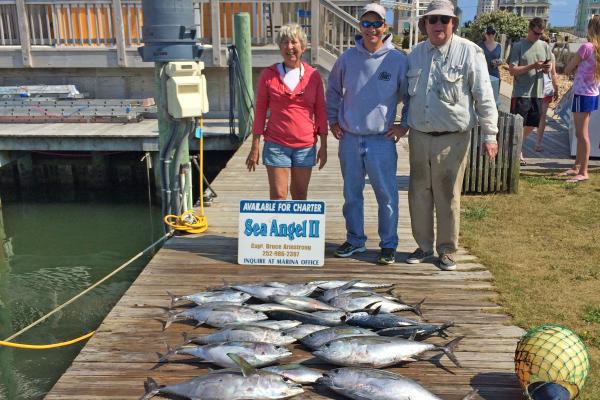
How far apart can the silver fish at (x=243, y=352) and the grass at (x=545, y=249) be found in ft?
5.44

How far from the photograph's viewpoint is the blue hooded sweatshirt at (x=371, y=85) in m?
4.37

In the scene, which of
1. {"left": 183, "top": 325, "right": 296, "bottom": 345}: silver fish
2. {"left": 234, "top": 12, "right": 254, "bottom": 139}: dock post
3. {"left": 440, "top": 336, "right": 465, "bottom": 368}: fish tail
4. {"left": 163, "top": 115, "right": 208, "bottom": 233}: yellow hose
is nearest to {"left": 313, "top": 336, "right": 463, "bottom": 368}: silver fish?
{"left": 440, "top": 336, "right": 465, "bottom": 368}: fish tail

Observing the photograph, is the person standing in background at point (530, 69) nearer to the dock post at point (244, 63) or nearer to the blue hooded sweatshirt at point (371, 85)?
the dock post at point (244, 63)

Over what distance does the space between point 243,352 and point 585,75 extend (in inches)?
254

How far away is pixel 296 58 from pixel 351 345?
2.26m

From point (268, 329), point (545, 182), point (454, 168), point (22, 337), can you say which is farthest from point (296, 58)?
point (545, 182)

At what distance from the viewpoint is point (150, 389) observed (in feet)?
9.99

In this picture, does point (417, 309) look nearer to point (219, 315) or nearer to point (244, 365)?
point (219, 315)

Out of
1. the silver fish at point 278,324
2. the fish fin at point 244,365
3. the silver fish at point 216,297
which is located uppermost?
the fish fin at point 244,365

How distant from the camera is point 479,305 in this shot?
4.15m

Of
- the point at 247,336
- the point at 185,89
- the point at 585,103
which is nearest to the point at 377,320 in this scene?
the point at 247,336

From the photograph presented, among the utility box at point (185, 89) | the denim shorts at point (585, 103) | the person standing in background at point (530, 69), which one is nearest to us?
the utility box at point (185, 89)

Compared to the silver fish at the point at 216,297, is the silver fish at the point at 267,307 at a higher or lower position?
higher

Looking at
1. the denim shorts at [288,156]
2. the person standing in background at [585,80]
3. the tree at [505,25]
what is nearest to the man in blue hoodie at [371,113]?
the denim shorts at [288,156]
